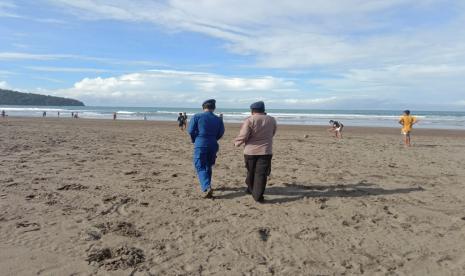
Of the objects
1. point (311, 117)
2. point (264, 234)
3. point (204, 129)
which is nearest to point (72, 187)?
point (204, 129)

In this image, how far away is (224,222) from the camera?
5.27 metres

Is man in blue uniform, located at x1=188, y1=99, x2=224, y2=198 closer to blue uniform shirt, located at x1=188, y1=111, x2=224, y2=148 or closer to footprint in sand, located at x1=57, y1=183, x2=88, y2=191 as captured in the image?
blue uniform shirt, located at x1=188, y1=111, x2=224, y2=148

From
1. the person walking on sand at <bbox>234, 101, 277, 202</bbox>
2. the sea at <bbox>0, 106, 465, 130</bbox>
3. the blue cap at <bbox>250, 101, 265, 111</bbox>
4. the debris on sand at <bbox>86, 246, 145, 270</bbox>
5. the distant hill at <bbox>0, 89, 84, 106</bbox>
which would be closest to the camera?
the debris on sand at <bbox>86, 246, 145, 270</bbox>

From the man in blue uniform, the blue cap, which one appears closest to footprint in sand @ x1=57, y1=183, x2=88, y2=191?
the man in blue uniform

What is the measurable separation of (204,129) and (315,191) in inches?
89.9

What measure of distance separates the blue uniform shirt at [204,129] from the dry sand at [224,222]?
0.89 m

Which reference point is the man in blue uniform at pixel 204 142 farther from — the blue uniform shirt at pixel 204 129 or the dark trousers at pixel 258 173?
the dark trousers at pixel 258 173

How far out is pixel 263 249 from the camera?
4395 mm

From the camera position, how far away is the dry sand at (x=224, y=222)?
4.00 m

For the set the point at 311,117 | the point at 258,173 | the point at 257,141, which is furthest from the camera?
the point at 311,117

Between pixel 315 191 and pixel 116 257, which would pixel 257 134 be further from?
pixel 116 257

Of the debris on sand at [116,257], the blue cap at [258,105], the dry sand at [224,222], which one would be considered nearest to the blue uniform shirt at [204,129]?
the blue cap at [258,105]

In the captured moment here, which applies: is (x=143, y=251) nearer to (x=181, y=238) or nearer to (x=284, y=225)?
(x=181, y=238)

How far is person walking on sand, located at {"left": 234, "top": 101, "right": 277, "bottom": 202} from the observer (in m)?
6.41
